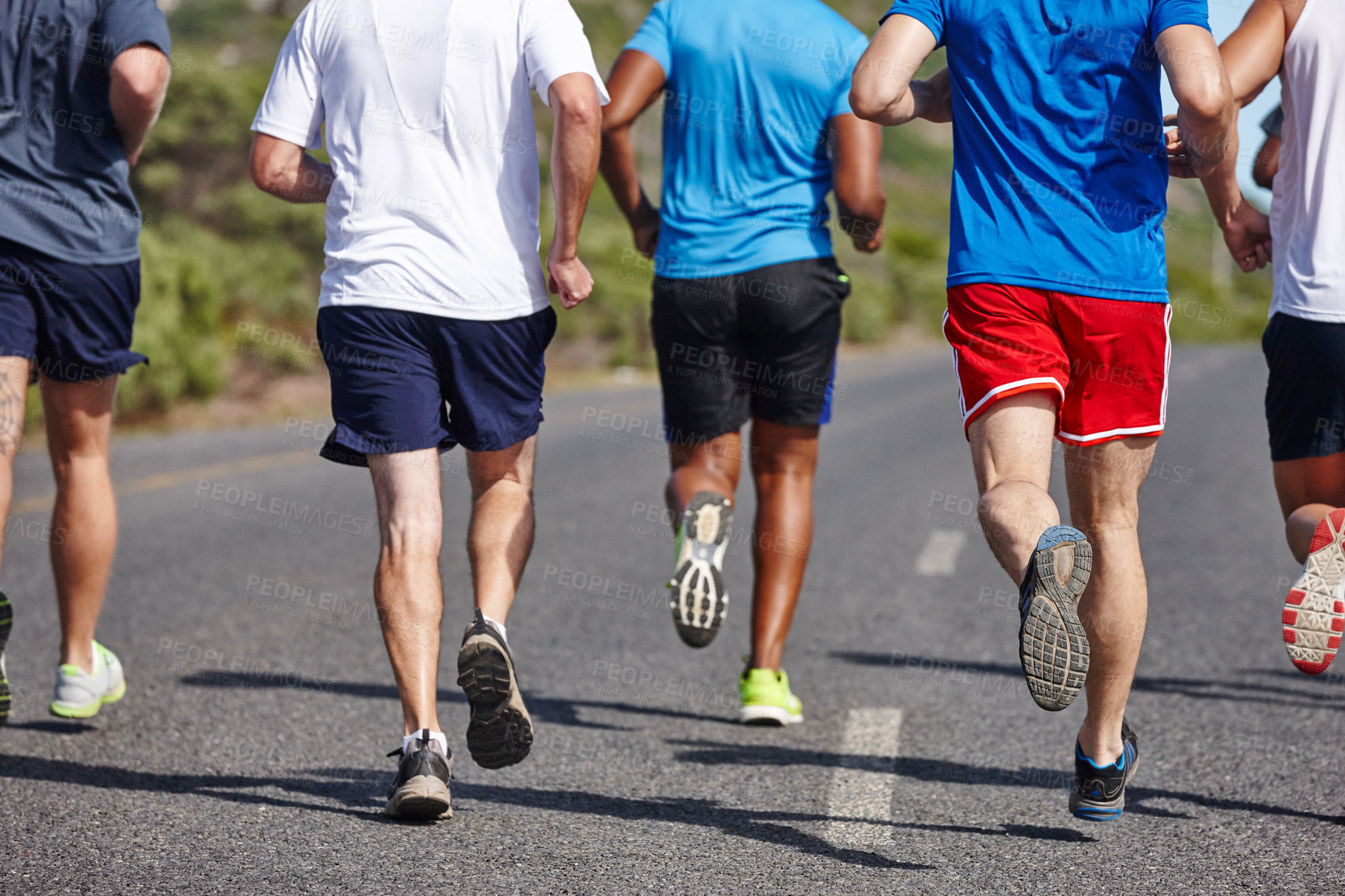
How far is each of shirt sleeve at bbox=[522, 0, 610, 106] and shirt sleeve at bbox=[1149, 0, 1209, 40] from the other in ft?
Answer: 3.99

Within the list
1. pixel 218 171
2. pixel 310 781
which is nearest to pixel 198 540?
pixel 310 781

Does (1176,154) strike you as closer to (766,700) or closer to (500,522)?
(500,522)

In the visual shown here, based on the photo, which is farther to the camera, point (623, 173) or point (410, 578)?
point (623, 173)

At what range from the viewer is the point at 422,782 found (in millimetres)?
3299

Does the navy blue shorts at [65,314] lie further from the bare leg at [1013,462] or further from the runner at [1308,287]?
the runner at [1308,287]

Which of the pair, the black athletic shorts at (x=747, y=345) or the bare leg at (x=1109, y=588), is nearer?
the bare leg at (x=1109, y=588)

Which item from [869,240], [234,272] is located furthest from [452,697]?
[234,272]

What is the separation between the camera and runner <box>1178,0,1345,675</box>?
3250 millimetres

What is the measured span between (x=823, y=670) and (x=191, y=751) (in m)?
2.12

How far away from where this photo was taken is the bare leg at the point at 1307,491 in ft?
11.3

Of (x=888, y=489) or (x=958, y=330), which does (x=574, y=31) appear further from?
(x=888, y=489)

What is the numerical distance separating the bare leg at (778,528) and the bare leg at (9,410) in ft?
6.74

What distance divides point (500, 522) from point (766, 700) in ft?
3.70

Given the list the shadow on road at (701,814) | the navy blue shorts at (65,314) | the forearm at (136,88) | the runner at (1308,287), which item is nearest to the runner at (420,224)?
the shadow on road at (701,814)
